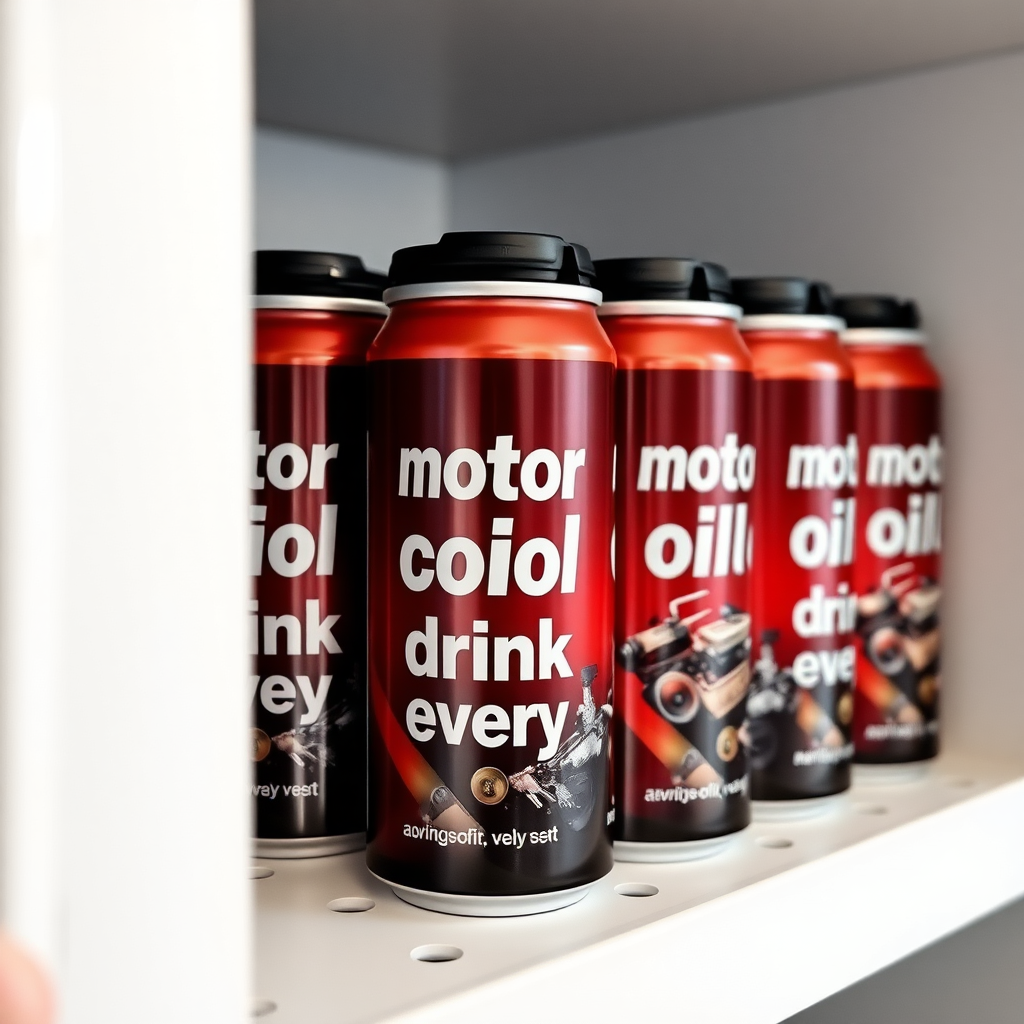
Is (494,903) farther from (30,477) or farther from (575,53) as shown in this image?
(575,53)

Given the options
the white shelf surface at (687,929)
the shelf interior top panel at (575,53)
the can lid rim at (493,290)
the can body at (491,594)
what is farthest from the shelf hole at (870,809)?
the shelf interior top panel at (575,53)

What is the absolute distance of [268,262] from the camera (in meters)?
0.60

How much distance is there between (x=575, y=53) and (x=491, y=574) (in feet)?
1.31

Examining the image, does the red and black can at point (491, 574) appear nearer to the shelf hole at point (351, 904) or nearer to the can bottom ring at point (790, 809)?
the shelf hole at point (351, 904)

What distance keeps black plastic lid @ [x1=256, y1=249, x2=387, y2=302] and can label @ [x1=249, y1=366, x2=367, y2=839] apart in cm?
4

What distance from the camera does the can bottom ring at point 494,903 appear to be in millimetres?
516

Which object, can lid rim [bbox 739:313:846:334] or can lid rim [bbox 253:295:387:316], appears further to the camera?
can lid rim [bbox 739:313:846:334]

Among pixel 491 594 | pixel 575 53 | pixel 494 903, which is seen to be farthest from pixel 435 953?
pixel 575 53

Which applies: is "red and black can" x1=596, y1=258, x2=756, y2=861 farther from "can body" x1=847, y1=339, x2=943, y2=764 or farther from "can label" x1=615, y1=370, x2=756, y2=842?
"can body" x1=847, y1=339, x2=943, y2=764

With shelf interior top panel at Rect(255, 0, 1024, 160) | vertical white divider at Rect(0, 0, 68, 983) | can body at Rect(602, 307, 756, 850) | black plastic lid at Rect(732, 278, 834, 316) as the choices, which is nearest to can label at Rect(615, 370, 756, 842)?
can body at Rect(602, 307, 756, 850)

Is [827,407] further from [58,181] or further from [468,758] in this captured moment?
[58,181]

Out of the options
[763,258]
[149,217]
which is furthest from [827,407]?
[149,217]

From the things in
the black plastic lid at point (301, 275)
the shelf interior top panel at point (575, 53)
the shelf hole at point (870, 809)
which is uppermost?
the shelf interior top panel at point (575, 53)

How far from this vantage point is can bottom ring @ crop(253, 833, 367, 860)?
60 cm
